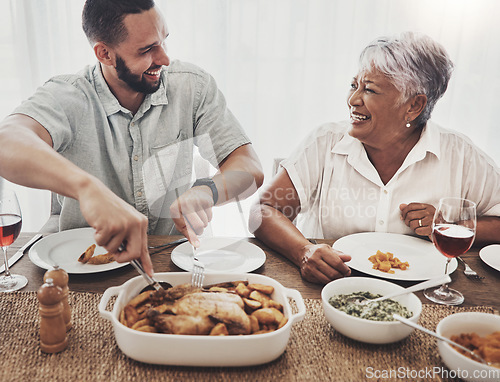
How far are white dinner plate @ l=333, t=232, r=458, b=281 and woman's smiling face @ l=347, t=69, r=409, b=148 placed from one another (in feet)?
1.38

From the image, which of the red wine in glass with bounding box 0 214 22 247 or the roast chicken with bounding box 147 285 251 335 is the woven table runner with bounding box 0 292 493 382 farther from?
the red wine in glass with bounding box 0 214 22 247

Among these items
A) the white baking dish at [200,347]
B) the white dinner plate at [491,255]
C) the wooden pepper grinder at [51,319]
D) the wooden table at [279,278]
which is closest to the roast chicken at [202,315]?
the white baking dish at [200,347]

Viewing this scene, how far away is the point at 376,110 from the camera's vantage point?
1715 mm

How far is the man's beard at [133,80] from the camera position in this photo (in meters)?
1.73

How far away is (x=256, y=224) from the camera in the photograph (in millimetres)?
1594

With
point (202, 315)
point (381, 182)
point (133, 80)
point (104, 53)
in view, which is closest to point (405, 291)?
point (202, 315)

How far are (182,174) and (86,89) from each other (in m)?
0.52

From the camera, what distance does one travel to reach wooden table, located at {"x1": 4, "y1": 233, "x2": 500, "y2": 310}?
1185mm

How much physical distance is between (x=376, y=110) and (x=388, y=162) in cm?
24

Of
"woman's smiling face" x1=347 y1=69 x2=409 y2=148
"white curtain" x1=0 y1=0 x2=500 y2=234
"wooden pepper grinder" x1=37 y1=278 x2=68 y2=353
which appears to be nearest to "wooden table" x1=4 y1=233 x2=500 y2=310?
"wooden pepper grinder" x1=37 y1=278 x2=68 y2=353

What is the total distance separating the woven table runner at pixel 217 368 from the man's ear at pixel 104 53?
105cm

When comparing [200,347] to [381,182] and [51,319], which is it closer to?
[51,319]

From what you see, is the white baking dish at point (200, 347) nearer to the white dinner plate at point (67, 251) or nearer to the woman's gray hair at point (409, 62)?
the white dinner plate at point (67, 251)

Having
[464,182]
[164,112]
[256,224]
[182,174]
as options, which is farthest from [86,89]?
[464,182]
